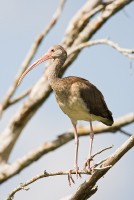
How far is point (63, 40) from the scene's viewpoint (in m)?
19.2

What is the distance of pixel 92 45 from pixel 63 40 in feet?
5.76

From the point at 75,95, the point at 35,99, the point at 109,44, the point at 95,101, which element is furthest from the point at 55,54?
the point at 35,99

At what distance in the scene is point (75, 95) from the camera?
10.7 meters

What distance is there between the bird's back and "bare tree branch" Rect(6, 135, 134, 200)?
224 centimetres

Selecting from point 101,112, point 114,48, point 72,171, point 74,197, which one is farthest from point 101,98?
point 114,48

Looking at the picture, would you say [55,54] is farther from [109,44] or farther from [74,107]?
[109,44]

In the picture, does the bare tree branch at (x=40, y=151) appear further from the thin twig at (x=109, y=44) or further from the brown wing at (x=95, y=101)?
the brown wing at (x=95, y=101)

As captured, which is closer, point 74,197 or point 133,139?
point 133,139

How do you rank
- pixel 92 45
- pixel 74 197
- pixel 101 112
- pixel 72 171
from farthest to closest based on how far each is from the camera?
pixel 92 45, pixel 101 112, pixel 72 171, pixel 74 197

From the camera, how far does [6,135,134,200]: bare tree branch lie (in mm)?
8102

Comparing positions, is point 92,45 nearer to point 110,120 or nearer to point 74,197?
point 110,120

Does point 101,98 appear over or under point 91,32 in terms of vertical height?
under

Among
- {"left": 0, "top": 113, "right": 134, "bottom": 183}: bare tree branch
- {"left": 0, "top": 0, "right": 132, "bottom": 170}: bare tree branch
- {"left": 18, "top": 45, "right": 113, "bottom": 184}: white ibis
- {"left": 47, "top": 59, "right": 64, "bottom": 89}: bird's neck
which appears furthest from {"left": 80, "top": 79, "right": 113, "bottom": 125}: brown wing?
{"left": 0, "top": 0, "right": 132, "bottom": 170}: bare tree branch

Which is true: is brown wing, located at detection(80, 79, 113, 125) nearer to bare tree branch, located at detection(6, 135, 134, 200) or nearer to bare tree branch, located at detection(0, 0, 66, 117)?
bare tree branch, located at detection(6, 135, 134, 200)
